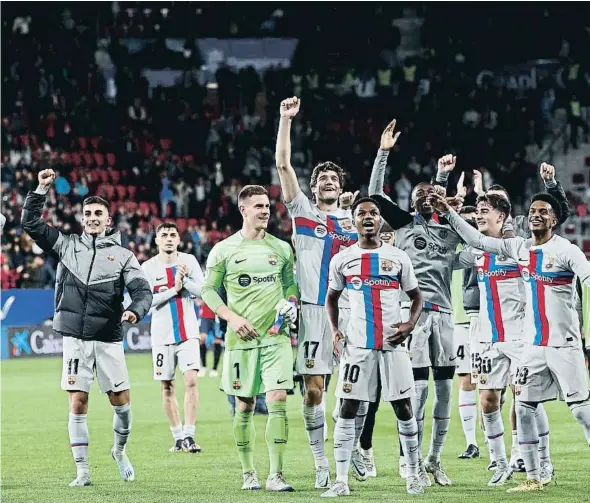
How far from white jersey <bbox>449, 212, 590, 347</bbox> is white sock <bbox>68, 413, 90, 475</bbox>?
3475 mm

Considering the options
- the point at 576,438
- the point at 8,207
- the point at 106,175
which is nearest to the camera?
the point at 576,438

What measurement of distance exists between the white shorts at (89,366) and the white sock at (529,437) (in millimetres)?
3053

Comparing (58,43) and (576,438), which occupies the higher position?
(58,43)

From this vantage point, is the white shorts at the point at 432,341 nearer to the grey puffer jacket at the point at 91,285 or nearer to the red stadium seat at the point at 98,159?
the grey puffer jacket at the point at 91,285

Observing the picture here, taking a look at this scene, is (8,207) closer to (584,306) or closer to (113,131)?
(113,131)

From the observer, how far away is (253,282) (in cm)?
877

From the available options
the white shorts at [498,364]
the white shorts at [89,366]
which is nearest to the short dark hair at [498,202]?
the white shorts at [498,364]

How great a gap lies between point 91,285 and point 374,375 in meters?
2.38

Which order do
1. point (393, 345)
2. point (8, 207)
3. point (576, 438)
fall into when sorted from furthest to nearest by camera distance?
point (8, 207), point (576, 438), point (393, 345)

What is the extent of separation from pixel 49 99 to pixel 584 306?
20.7 meters

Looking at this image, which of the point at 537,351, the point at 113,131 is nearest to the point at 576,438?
the point at 537,351

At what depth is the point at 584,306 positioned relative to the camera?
11945 mm

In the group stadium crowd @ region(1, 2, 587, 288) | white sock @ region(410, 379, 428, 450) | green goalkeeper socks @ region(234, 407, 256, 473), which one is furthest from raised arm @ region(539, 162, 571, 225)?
stadium crowd @ region(1, 2, 587, 288)

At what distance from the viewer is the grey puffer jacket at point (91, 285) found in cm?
901
